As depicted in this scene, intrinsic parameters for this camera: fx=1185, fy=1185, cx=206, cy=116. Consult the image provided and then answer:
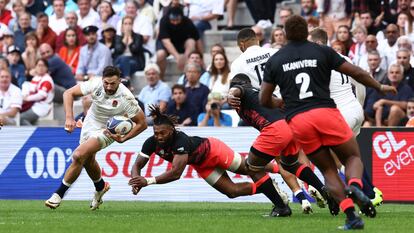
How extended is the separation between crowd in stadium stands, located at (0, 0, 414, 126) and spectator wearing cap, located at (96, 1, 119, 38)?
22mm

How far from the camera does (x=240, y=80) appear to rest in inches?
561

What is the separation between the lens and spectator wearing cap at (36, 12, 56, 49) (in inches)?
995

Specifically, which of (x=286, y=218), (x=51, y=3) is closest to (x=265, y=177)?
(x=286, y=218)

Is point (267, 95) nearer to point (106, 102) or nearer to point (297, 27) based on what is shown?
point (297, 27)

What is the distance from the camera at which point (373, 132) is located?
17969mm

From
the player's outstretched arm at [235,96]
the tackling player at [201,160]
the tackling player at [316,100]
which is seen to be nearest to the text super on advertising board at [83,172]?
the tackling player at [201,160]

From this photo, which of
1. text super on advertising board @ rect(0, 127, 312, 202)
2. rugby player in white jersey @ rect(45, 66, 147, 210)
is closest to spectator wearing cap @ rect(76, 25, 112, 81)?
text super on advertising board @ rect(0, 127, 312, 202)

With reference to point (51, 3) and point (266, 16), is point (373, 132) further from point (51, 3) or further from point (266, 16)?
point (51, 3)

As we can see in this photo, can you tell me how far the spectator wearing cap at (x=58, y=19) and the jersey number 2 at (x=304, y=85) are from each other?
15052mm

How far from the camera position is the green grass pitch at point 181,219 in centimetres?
1202

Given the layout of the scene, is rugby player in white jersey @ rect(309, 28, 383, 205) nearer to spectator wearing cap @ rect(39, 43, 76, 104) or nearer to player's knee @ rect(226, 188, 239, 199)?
player's knee @ rect(226, 188, 239, 199)

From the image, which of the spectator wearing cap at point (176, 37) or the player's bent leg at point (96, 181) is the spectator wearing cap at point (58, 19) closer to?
the spectator wearing cap at point (176, 37)

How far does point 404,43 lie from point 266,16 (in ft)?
12.6

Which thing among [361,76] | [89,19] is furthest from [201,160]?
[89,19]
